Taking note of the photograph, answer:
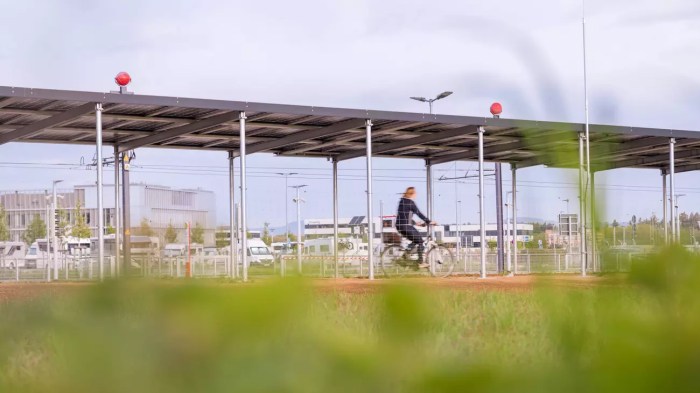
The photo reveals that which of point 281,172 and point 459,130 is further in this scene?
point 281,172

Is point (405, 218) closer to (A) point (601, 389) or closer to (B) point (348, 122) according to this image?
(B) point (348, 122)

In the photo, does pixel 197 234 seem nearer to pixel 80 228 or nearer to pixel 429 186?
pixel 429 186

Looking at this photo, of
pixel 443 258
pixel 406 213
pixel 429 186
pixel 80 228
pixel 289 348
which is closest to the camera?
pixel 289 348

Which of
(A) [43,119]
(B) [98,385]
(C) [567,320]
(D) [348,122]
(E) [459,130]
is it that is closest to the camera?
(B) [98,385]

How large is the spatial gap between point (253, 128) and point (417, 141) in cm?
367

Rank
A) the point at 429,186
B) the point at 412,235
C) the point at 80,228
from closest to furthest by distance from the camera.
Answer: the point at 412,235 → the point at 429,186 → the point at 80,228

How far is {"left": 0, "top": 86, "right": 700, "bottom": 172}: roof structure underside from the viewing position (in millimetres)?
16422

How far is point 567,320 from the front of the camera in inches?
33.6

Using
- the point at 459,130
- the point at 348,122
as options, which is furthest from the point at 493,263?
the point at 348,122

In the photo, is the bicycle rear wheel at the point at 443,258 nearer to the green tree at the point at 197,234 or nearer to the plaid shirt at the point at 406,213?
the plaid shirt at the point at 406,213

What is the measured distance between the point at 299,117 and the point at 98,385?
58.3 feet

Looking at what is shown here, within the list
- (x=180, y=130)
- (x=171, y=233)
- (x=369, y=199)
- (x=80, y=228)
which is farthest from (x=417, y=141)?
(x=80, y=228)

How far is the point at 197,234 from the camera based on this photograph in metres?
1.24

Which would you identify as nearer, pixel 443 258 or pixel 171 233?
pixel 171 233
